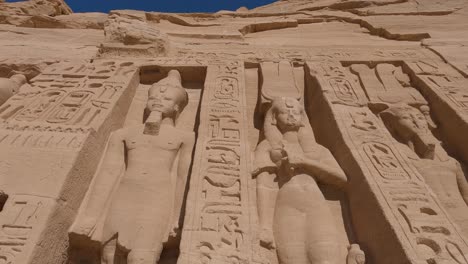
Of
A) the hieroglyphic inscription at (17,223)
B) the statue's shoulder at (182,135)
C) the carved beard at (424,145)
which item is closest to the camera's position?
the hieroglyphic inscription at (17,223)

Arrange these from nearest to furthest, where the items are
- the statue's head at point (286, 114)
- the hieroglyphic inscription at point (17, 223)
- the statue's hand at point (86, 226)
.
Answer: the hieroglyphic inscription at point (17, 223) → the statue's hand at point (86, 226) → the statue's head at point (286, 114)

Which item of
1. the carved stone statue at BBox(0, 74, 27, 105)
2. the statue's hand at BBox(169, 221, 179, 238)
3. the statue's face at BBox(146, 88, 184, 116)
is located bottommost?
the statue's hand at BBox(169, 221, 179, 238)

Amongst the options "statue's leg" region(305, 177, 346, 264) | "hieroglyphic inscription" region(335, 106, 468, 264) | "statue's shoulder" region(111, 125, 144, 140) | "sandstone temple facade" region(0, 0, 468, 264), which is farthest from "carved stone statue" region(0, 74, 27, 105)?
"hieroglyphic inscription" region(335, 106, 468, 264)

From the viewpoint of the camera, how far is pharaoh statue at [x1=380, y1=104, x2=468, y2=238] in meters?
3.77

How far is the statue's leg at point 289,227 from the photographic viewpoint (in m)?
3.17

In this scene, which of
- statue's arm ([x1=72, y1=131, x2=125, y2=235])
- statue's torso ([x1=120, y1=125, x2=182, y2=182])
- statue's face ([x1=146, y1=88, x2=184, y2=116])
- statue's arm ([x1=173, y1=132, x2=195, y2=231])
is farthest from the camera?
statue's face ([x1=146, y1=88, x2=184, y2=116])

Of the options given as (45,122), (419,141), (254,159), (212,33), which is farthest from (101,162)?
(212,33)

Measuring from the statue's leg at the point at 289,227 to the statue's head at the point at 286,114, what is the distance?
36.2 inches

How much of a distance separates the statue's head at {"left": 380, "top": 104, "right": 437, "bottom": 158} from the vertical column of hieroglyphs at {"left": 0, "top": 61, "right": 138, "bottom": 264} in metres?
3.17

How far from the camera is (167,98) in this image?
490cm

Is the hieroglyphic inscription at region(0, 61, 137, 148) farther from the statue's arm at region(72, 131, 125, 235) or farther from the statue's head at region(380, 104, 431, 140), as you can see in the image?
the statue's head at region(380, 104, 431, 140)

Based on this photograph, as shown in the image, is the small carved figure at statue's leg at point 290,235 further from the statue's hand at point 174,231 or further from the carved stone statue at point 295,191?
the statue's hand at point 174,231

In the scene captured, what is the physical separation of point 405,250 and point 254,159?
5.36 ft

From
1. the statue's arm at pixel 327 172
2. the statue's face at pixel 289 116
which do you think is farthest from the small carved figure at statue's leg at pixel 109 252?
the statue's face at pixel 289 116
